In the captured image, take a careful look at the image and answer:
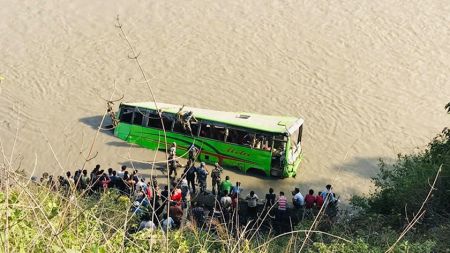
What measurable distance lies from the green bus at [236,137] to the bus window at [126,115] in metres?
0.17

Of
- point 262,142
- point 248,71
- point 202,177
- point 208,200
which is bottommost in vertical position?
point 208,200

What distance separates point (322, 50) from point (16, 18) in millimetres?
13681

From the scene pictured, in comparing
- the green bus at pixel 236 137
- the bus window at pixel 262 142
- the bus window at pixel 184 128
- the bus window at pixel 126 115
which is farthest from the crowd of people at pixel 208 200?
the bus window at pixel 126 115

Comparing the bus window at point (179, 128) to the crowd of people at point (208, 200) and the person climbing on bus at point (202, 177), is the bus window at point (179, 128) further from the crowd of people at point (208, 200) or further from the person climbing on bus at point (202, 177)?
the person climbing on bus at point (202, 177)

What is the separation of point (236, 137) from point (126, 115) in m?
3.77

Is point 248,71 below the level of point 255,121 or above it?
above

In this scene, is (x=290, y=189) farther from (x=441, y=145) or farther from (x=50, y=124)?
(x=50, y=124)

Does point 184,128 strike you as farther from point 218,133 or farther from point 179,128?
point 218,133

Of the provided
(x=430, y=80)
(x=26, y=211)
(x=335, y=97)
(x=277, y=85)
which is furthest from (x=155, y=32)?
(x=26, y=211)

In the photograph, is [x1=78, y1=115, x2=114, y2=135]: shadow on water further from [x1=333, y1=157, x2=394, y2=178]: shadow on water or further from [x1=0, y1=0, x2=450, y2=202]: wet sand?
[x1=333, y1=157, x2=394, y2=178]: shadow on water

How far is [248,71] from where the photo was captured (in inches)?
865

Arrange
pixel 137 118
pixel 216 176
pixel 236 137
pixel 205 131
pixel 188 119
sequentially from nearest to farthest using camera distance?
pixel 216 176
pixel 236 137
pixel 188 119
pixel 205 131
pixel 137 118

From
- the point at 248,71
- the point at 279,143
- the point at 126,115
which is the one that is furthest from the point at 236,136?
the point at 248,71

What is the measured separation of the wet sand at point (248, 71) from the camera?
17.7 m
